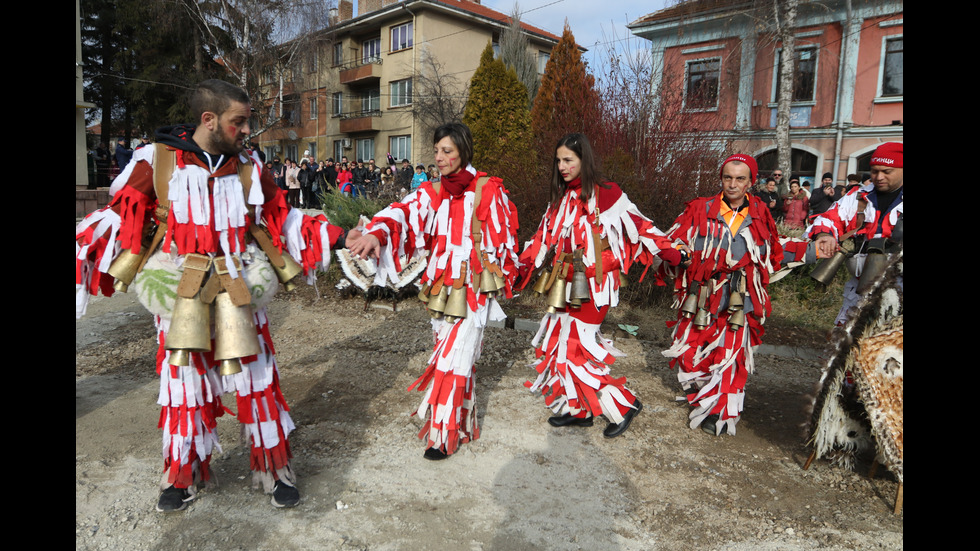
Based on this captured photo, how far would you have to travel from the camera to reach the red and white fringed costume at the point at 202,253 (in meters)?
2.58

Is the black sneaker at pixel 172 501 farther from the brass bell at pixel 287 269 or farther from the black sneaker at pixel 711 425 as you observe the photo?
the black sneaker at pixel 711 425

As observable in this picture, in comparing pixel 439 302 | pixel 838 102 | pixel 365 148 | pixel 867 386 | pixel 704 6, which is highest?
pixel 704 6

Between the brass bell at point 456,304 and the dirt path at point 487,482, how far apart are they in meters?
0.87

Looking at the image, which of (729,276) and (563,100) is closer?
(729,276)

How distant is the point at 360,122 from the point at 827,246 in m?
29.2

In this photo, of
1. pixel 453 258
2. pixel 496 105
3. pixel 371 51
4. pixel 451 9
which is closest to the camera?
pixel 453 258

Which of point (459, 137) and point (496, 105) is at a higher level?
point (496, 105)

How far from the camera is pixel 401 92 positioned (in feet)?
95.0

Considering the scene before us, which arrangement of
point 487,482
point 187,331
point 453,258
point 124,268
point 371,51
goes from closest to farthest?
1. point 187,331
2. point 124,268
3. point 487,482
4. point 453,258
5. point 371,51

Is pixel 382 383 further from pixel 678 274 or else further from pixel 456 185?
pixel 678 274

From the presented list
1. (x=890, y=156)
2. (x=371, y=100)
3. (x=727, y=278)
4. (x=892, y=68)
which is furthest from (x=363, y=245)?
(x=371, y=100)

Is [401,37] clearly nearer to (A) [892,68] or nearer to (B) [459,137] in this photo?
(A) [892,68]

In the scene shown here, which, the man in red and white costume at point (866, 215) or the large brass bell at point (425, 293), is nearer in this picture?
the large brass bell at point (425, 293)

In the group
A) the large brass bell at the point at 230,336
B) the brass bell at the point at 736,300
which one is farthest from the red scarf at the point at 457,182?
the brass bell at the point at 736,300
